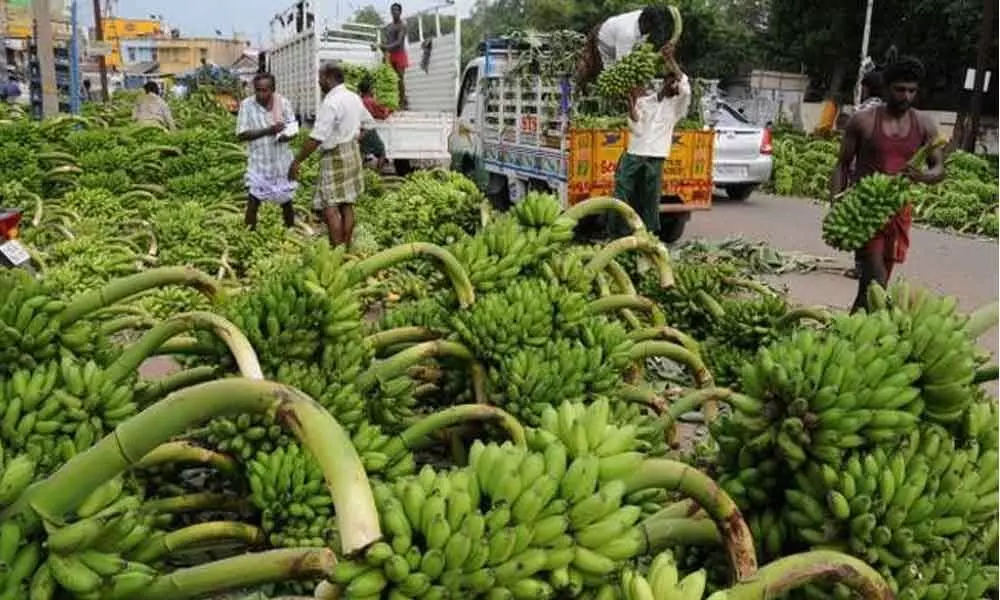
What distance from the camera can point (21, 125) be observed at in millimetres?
9641

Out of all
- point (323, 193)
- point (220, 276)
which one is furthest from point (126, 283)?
point (323, 193)

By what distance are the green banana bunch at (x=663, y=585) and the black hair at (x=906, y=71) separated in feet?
15.5

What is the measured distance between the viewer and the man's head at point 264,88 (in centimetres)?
817

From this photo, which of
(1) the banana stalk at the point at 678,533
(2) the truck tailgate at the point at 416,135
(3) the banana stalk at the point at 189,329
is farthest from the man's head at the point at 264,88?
(1) the banana stalk at the point at 678,533

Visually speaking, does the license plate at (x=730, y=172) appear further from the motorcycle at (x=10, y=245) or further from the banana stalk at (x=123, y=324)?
the banana stalk at (x=123, y=324)

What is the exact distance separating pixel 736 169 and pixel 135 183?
326 inches

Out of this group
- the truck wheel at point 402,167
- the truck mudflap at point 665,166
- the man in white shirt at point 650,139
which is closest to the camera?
the man in white shirt at point 650,139

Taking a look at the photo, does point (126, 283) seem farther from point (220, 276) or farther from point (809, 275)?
point (809, 275)

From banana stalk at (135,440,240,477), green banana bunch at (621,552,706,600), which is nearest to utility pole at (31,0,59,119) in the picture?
banana stalk at (135,440,240,477)

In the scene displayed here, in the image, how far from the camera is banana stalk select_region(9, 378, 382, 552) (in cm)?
132

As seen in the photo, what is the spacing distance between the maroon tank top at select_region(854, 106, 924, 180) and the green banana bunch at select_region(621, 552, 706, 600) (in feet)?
15.6

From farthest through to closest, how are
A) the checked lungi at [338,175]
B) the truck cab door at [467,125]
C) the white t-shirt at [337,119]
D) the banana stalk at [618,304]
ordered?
the truck cab door at [467,125] < the checked lungi at [338,175] < the white t-shirt at [337,119] < the banana stalk at [618,304]

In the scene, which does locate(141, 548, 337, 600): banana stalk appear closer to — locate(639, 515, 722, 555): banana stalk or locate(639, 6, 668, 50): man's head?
locate(639, 515, 722, 555): banana stalk

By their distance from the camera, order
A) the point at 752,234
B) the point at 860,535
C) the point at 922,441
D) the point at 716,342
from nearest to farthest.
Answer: the point at 860,535 < the point at 922,441 < the point at 716,342 < the point at 752,234
